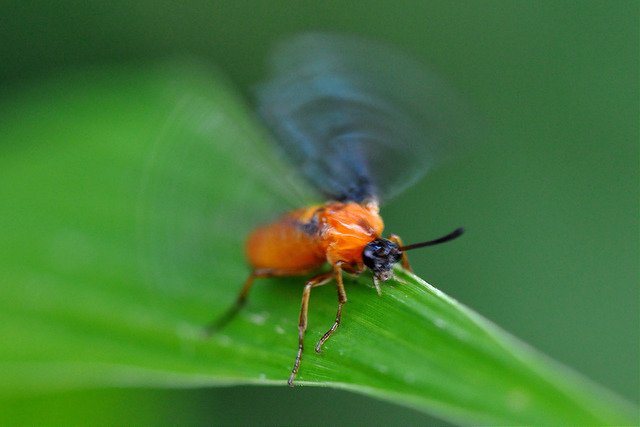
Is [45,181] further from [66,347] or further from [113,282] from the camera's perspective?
[66,347]

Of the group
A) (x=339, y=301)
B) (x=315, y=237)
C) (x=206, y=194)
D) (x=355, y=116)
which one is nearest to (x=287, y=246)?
(x=315, y=237)

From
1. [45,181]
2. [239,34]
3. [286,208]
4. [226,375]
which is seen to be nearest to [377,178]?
[286,208]

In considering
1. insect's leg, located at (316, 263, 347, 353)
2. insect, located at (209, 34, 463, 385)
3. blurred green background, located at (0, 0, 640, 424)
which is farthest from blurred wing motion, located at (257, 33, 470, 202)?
blurred green background, located at (0, 0, 640, 424)

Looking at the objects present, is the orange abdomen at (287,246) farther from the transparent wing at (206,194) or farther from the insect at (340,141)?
the transparent wing at (206,194)

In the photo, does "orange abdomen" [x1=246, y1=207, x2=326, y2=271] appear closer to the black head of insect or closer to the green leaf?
the green leaf

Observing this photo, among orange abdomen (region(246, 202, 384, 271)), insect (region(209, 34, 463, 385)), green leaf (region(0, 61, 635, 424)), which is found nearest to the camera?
green leaf (region(0, 61, 635, 424))

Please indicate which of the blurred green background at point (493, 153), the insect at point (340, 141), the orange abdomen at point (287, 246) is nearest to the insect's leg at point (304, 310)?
the insect at point (340, 141)
